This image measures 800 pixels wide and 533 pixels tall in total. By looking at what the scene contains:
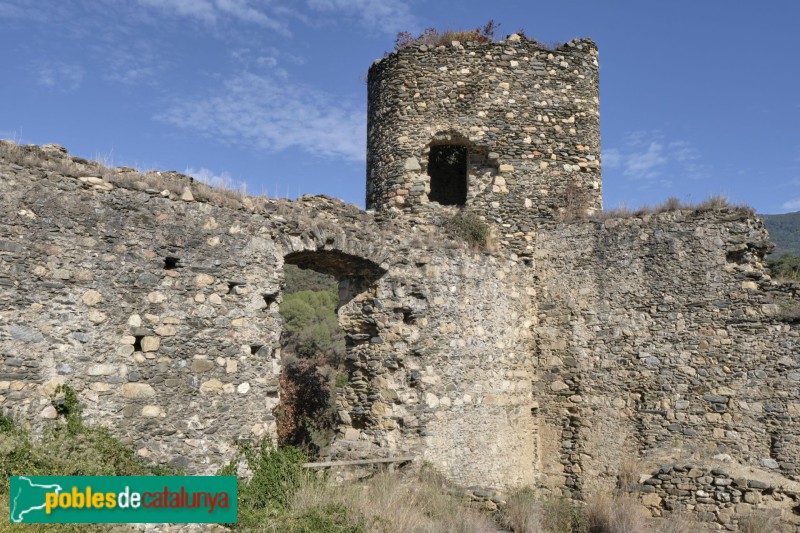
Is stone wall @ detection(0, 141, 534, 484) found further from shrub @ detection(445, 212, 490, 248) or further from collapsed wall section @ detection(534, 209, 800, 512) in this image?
collapsed wall section @ detection(534, 209, 800, 512)

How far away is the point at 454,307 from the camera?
10961 mm

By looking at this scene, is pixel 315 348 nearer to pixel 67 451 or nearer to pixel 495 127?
pixel 495 127

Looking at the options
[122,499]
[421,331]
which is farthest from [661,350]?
[122,499]

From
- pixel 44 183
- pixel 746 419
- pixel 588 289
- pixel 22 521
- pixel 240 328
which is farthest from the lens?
pixel 588 289

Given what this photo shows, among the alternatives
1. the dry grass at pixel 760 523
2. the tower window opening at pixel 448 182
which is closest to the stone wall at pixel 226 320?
the tower window opening at pixel 448 182

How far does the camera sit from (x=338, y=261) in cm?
1044

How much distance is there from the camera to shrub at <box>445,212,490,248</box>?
1174 centimetres

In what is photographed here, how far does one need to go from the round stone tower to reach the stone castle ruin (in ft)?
0.13

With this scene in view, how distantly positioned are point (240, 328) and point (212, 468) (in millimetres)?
1646

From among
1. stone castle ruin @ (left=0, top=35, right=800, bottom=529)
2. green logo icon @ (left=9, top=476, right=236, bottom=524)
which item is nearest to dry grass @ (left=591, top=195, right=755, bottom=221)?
stone castle ruin @ (left=0, top=35, right=800, bottom=529)

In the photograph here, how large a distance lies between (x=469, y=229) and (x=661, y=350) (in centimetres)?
360

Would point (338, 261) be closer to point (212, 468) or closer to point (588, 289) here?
point (212, 468)

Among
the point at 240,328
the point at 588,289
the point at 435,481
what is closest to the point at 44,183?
the point at 240,328

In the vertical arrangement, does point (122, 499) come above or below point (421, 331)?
below
